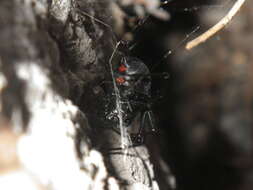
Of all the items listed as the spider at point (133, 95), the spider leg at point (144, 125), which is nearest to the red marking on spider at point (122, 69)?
the spider at point (133, 95)

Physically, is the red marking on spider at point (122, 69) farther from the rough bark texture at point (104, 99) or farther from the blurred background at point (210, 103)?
the blurred background at point (210, 103)

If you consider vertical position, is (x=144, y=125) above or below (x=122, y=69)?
below

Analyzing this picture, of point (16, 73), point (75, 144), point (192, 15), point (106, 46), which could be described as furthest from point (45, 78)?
point (192, 15)

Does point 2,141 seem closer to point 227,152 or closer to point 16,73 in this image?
point 16,73

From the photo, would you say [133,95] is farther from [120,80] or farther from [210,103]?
[210,103]

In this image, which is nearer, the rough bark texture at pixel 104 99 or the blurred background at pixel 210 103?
the rough bark texture at pixel 104 99

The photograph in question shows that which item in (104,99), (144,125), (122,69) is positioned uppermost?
(122,69)

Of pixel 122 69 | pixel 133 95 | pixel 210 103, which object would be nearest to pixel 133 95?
pixel 133 95

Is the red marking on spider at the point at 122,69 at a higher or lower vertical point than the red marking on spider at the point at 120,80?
higher
